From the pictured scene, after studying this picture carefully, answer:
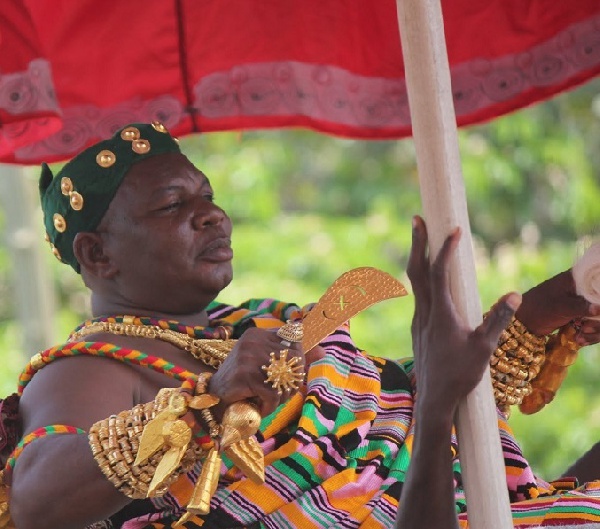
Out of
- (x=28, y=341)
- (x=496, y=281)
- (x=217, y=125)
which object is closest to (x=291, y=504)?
(x=217, y=125)

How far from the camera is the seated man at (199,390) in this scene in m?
2.45

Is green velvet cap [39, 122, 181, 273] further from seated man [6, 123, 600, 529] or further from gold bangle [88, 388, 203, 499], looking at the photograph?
gold bangle [88, 388, 203, 499]

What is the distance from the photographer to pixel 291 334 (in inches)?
99.9

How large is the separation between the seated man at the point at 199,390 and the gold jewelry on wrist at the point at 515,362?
3 centimetres

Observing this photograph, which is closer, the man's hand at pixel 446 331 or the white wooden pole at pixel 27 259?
the man's hand at pixel 446 331

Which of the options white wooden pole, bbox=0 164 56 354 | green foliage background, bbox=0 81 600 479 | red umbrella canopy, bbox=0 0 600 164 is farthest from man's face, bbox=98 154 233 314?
green foliage background, bbox=0 81 600 479

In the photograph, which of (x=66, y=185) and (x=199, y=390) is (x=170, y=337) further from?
(x=199, y=390)

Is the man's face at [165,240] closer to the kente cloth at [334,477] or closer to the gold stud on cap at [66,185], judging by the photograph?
the gold stud on cap at [66,185]

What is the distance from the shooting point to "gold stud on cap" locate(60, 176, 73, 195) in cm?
333

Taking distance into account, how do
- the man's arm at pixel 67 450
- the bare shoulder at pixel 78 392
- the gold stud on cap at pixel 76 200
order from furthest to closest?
the gold stud on cap at pixel 76 200
the bare shoulder at pixel 78 392
the man's arm at pixel 67 450

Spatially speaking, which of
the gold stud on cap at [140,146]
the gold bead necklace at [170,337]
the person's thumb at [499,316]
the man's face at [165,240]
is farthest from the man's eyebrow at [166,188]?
the person's thumb at [499,316]

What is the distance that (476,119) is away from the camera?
3.94m

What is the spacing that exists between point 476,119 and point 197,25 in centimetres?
89

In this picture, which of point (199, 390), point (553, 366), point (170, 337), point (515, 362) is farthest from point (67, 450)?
point (553, 366)
